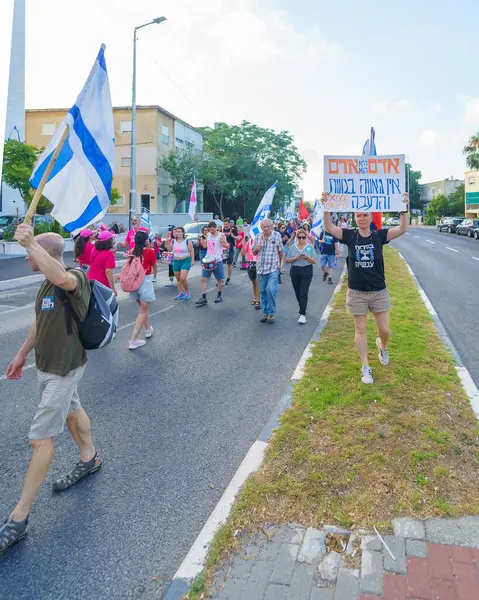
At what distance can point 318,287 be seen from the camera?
13.8 meters

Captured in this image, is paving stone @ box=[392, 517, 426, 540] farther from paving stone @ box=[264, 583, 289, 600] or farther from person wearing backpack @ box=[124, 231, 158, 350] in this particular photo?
person wearing backpack @ box=[124, 231, 158, 350]

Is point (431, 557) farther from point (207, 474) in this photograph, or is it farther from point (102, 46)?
point (102, 46)

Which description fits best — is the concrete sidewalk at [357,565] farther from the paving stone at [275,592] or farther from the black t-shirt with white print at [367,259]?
the black t-shirt with white print at [367,259]

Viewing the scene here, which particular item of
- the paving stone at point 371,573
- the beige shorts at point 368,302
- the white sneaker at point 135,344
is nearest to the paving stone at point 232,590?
the paving stone at point 371,573

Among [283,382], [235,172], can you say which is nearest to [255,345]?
[283,382]

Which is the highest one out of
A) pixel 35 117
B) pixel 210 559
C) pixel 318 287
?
pixel 35 117

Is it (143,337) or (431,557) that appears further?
(143,337)

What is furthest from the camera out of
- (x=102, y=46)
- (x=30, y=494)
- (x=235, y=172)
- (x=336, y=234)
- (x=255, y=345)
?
(x=235, y=172)

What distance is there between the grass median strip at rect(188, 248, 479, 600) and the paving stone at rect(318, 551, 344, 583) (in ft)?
0.92

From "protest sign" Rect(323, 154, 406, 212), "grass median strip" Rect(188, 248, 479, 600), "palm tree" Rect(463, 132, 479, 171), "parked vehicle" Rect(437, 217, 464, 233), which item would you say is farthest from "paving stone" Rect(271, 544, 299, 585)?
"palm tree" Rect(463, 132, 479, 171)

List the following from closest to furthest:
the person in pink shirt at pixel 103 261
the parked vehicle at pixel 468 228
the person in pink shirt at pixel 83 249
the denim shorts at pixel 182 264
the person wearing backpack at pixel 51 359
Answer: the person wearing backpack at pixel 51 359, the person in pink shirt at pixel 103 261, the person in pink shirt at pixel 83 249, the denim shorts at pixel 182 264, the parked vehicle at pixel 468 228

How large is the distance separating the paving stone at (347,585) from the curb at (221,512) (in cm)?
73

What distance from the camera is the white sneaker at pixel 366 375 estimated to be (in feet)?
17.6

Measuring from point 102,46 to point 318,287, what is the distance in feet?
33.7
